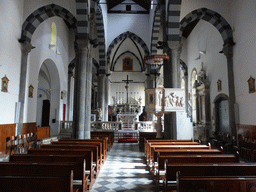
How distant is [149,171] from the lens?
5.74m

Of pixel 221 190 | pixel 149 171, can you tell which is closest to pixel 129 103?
pixel 149 171

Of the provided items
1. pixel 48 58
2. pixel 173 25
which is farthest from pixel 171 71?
pixel 48 58

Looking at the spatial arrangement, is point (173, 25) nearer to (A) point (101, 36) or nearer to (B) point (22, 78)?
(B) point (22, 78)

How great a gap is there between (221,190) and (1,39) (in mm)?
9680

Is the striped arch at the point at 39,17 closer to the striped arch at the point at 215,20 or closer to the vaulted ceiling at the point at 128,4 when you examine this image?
the striped arch at the point at 215,20

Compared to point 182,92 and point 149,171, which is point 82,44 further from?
point 149,171

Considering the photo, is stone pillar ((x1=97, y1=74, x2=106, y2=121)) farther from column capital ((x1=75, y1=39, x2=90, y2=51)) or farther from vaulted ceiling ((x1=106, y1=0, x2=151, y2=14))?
column capital ((x1=75, y1=39, x2=90, y2=51))

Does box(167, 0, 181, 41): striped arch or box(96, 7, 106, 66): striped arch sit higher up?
box(96, 7, 106, 66): striped arch

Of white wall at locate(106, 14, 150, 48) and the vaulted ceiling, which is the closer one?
the vaulted ceiling

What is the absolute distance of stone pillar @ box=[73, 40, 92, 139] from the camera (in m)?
9.20

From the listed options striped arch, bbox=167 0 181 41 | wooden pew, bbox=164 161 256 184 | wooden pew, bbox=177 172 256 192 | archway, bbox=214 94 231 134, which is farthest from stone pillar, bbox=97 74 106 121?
wooden pew, bbox=177 172 256 192

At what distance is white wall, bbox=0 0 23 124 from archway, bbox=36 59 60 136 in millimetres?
4279

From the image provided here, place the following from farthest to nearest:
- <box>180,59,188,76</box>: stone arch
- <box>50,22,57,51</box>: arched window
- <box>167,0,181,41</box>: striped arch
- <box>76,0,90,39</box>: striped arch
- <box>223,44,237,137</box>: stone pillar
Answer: <box>180,59,188,76</box>: stone arch
<box>50,22,57,51</box>: arched window
<box>223,44,237,137</box>: stone pillar
<box>76,0,90,39</box>: striped arch
<box>167,0,181,41</box>: striped arch

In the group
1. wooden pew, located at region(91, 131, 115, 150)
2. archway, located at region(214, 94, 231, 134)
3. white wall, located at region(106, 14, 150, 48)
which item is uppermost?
white wall, located at region(106, 14, 150, 48)
